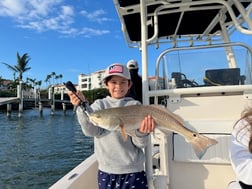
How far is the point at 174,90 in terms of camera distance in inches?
121

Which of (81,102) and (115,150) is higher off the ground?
(81,102)

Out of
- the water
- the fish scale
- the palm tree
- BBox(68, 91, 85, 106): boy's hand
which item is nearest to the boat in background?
the fish scale

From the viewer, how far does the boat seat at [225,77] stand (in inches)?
124

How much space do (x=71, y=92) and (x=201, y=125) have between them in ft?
4.72

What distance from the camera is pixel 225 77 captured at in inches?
126

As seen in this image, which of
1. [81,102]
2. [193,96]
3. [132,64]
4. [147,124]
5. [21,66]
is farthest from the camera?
[21,66]

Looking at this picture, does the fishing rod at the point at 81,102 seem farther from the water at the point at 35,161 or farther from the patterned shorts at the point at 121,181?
the water at the point at 35,161

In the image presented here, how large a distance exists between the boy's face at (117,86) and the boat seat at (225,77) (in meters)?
1.38

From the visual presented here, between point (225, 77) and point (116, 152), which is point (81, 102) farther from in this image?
point (225, 77)

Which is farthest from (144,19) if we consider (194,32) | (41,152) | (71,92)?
(41,152)

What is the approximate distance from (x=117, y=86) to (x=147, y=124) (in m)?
0.46

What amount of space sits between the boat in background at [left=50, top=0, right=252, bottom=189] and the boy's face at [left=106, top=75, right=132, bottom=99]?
20.4 inches

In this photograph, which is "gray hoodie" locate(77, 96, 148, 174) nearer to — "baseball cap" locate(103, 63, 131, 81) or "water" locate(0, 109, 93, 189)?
"baseball cap" locate(103, 63, 131, 81)

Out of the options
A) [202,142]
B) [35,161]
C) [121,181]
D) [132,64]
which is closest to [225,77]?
[132,64]
